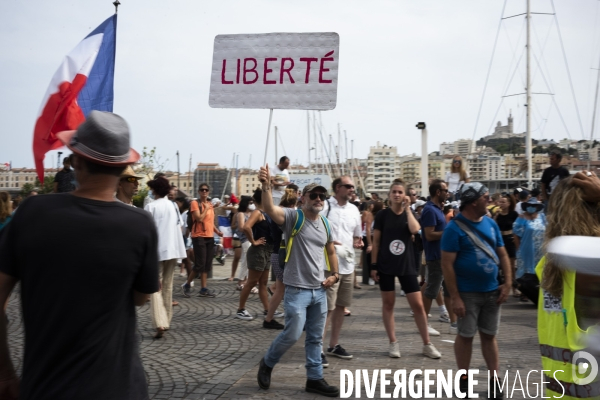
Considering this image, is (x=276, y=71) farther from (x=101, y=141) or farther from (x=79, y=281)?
(x=79, y=281)

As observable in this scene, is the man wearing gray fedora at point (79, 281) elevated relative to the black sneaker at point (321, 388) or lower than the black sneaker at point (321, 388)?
elevated

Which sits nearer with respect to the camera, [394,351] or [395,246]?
[394,351]

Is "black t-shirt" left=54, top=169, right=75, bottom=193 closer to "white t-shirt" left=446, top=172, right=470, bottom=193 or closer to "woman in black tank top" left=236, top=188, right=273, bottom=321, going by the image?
"woman in black tank top" left=236, top=188, right=273, bottom=321

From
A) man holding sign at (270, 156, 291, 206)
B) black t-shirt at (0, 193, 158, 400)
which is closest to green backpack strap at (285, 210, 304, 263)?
man holding sign at (270, 156, 291, 206)

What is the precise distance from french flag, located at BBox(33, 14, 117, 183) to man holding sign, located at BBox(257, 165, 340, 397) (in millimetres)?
3478

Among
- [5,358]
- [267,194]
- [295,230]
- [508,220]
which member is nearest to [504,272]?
[295,230]

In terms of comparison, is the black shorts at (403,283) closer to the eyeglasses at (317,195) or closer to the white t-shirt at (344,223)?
the white t-shirt at (344,223)

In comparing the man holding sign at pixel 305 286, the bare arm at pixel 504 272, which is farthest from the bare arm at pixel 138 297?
the bare arm at pixel 504 272

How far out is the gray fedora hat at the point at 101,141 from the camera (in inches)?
99.3

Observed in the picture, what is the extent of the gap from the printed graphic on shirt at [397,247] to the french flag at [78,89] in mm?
4195

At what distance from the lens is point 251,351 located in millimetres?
7594

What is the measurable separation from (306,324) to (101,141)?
3.86m

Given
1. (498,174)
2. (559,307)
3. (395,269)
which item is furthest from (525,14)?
(498,174)

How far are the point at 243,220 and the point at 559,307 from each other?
874 cm
